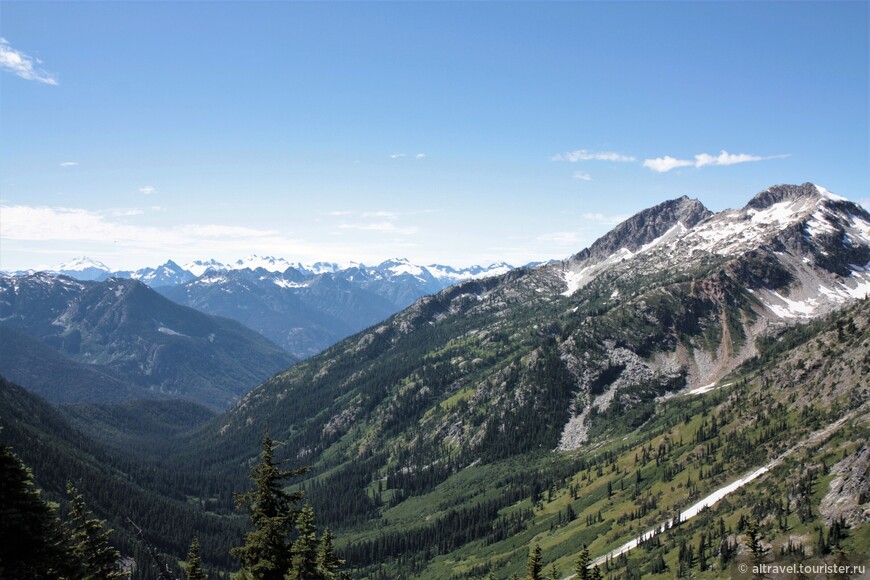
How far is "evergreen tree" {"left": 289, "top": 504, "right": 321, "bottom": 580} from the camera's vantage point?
118 ft

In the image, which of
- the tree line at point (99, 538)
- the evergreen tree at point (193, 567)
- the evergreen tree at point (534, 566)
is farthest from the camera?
the evergreen tree at point (534, 566)

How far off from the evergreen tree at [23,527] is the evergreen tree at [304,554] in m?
13.8

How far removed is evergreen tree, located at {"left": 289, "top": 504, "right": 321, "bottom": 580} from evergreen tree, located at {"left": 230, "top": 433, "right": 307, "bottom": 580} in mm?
602

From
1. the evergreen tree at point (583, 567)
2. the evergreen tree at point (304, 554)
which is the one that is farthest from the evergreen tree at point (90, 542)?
the evergreen tree at point (583, 567)

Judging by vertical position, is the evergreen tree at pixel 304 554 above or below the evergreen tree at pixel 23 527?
below

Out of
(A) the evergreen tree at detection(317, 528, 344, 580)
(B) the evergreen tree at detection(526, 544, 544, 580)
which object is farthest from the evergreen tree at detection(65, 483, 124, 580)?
(B) the evergreen tree at detection(526, 544, 544, 580)

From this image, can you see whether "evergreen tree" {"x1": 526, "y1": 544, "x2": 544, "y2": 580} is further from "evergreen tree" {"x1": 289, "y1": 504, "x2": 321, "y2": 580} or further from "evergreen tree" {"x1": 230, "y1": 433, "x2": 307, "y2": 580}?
"evergreen tree" {"x1": 230, "y1": 433, "x2": 307, "y2": 580}

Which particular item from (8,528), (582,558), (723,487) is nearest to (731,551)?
(723,487)

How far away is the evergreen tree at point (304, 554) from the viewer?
118 feet

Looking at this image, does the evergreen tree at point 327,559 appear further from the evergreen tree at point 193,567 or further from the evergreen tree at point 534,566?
the evergreen tree at point 534,566

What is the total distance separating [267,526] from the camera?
34.4m

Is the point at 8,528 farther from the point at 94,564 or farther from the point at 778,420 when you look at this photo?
the point at 778,420

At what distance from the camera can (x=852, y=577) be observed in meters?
37.0

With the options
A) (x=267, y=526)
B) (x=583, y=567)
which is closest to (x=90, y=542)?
(x=267, y=526)
